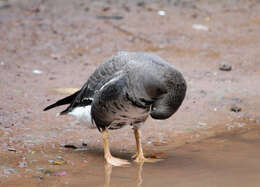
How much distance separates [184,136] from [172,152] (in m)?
0.62

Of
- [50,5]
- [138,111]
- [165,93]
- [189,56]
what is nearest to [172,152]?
[138,111]

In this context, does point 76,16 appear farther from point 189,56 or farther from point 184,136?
point 184,136

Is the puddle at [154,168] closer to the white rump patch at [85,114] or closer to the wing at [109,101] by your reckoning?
the white rump patch at [85,114]

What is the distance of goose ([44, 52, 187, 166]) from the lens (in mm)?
4094

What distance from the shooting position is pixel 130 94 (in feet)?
14.1

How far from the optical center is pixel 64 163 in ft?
15.7

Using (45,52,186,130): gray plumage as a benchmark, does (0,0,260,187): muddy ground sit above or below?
below

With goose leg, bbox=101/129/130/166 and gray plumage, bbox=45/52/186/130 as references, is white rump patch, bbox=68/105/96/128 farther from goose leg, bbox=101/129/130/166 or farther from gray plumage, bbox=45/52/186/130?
goose leg, bbox=101/129/130/166

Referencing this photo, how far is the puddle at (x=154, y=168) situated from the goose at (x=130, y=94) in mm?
309

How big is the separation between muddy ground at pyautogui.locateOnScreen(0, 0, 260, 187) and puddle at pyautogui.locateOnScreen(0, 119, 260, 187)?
0.01 meters

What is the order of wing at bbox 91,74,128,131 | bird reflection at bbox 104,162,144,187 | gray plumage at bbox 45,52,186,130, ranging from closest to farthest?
gray plumage at bbox 45,52,186,130, bird reflection at bbox 104,162,144,187, wing at bbox 91,74,128,131

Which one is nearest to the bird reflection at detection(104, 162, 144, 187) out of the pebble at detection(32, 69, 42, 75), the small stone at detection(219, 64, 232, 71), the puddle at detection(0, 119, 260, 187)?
the puddle at detection(0, 119, 260, 187)

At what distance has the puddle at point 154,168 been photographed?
4.22 meters

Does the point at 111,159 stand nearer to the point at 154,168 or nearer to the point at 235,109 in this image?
the point at 154,168
